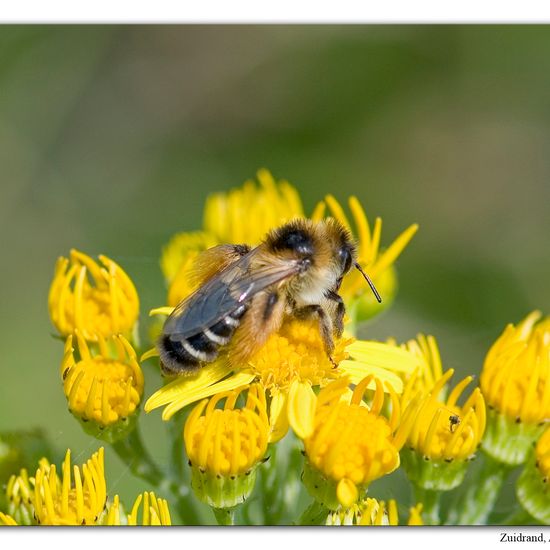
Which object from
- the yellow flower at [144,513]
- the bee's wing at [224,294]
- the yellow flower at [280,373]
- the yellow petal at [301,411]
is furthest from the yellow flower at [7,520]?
the yellow petal at [301,411]

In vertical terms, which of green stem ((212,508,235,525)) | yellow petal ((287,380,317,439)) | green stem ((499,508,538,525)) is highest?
yellow petal ((287,380,317,439))

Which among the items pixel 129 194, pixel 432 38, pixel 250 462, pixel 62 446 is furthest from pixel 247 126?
pixel 250 462

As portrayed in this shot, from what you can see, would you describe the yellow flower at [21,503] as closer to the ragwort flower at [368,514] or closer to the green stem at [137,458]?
the green stem at [137,458]

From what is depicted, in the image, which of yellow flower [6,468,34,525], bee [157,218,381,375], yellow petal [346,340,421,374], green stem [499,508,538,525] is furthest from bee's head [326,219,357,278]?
yellow flower [6,468,34,525]

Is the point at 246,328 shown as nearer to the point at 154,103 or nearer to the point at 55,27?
the point at 55,27

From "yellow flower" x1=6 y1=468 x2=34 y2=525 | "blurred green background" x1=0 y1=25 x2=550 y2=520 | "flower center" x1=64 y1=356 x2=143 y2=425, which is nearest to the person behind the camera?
"flower center" x1=64 y1=356 x2=143 y2=425

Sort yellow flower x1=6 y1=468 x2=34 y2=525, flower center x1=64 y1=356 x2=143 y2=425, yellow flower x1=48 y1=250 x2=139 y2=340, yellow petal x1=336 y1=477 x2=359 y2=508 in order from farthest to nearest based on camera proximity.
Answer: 1. yellow flower x1=48 y1=250 x2=139 y2=340
2. yellow flower x1=6 y1=468 x2=34 y2=525
3. flower center x1=64 y1=356 x2=143 y2=425
4. yellow petal x1=336 y1=477 x2=359 y2=508

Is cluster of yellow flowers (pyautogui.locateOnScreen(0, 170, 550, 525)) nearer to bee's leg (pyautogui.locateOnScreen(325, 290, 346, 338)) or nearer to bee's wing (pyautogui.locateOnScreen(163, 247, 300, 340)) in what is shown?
bee's leg (pyautogui.locateOnScreen(325, 290, 346, 338))
